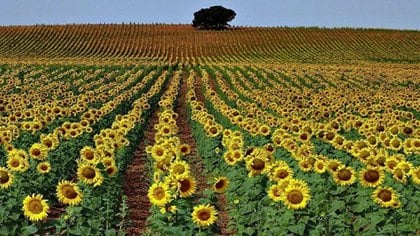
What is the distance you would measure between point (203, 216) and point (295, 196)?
0.89m

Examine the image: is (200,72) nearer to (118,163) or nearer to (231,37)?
(118,163)

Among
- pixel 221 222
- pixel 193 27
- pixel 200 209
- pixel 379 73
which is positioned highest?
pixel 193 27

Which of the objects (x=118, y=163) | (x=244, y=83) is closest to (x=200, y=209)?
(x=118, y=163)

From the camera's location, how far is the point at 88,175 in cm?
802

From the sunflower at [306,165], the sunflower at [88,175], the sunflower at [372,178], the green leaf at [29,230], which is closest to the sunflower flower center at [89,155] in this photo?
the sunflower at [88,175]

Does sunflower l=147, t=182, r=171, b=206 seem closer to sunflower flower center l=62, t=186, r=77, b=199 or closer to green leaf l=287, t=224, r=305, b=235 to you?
sunflower flower center l=62, t=186, r=77, b=199

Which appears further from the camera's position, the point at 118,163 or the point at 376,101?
the point at 376,101


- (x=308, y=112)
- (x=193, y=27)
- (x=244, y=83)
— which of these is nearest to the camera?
(x=308, y=112)

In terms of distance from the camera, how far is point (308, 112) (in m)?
17.1

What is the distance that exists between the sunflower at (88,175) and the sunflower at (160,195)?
130 cm

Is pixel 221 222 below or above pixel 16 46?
below

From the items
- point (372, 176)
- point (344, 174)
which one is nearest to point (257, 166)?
point (344, 174)

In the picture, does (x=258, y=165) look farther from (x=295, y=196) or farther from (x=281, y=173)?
(x=295, y=196)

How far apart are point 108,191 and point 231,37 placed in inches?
2874
